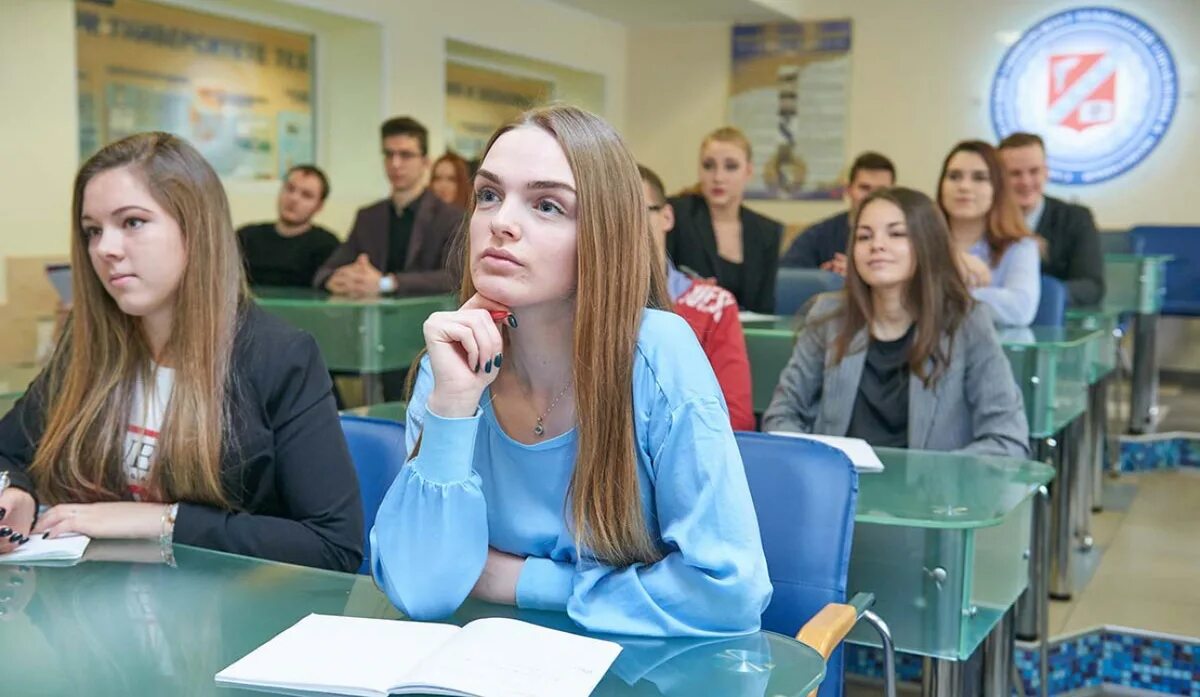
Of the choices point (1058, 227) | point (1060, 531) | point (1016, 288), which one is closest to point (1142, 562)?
point (1060, 531)

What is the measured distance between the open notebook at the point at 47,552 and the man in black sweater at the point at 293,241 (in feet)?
13.1

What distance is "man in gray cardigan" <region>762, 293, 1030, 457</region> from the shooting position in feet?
8.86

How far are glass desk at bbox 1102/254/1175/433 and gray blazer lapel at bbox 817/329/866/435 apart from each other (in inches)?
122

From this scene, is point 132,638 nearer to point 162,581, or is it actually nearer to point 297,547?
point 162,581

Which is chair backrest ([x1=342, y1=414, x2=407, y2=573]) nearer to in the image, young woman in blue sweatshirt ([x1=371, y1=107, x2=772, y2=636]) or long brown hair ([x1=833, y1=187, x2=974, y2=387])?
young woman in blue sweatshirt ([x1=371, y1=107, x2=772, y2=636])

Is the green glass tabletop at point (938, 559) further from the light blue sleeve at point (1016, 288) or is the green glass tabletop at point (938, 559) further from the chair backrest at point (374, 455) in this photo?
the light blue sleeve at point (1016, 288)

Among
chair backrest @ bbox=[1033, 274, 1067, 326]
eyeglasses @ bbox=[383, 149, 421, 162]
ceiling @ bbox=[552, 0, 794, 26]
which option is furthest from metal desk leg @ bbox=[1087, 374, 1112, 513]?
ceiling @ bbox=[552, 0, 794, 26]

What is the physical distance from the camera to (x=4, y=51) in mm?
4648

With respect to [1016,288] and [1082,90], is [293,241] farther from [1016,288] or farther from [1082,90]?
[1082,90]

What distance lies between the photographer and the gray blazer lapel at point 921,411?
274 centimetres

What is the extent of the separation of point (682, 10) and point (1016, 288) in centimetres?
551

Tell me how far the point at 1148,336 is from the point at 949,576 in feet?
15.0

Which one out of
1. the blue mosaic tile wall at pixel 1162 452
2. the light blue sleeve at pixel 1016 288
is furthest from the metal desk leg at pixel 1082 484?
the blue mosaic tile wall at pixel 1162 452

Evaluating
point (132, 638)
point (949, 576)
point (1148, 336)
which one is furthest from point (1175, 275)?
point (132, 638)
